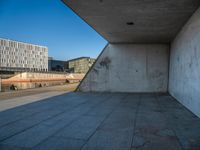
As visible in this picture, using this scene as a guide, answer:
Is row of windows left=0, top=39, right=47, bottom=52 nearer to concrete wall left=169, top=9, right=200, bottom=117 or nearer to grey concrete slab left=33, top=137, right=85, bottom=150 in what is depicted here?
concrete wall left=169, top=9, right=200, bottom=117

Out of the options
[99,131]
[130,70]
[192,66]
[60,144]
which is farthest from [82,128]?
[130,70]

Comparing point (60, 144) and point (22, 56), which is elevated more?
point (22, 56)

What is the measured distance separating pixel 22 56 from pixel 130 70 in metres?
74.4

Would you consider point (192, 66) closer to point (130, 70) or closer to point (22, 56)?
point (130, 70)

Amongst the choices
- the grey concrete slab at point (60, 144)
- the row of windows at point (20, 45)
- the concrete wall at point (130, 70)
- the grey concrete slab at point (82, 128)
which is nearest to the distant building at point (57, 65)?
the row of windows at point (20, 45)

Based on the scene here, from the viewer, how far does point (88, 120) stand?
4.62m

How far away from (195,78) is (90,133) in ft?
10.9

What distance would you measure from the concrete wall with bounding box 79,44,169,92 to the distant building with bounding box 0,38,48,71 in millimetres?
61676

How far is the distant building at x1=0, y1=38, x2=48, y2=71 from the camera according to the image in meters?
68.8

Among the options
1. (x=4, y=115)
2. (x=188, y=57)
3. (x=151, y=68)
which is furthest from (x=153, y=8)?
(x=151, y=68)

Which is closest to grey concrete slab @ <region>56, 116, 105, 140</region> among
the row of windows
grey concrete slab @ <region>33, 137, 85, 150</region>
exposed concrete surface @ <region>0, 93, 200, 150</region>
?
exposed concrete surface @ <region>0, 93, 200, 150</region>

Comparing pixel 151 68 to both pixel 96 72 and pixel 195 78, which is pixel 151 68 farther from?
pixel 195 78

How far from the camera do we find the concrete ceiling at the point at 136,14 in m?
4.81

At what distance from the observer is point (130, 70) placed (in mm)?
10664
